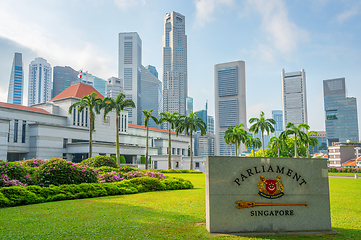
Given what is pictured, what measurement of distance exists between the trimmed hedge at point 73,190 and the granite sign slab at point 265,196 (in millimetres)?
8183

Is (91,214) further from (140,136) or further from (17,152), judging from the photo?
(140,136)

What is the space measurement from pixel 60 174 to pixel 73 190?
1874mm

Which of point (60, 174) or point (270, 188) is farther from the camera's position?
point (60, 174)

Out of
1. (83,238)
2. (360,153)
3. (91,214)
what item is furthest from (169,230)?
(360,153)

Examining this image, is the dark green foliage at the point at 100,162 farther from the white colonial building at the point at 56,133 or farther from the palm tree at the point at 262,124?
the palm tree at the point at 262,124

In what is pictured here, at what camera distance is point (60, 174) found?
1469 centimetres

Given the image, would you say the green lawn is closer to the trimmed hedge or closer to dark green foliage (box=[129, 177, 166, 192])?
the trimmed hedge

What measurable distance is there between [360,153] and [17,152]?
110m

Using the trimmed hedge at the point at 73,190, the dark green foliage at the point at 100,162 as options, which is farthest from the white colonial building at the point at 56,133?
the trimmed hedge at the point at 73,190

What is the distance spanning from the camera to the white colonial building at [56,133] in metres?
54.3

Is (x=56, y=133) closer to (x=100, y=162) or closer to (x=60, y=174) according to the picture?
(x=100, y=162)

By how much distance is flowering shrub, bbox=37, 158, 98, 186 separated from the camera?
14.4 meters

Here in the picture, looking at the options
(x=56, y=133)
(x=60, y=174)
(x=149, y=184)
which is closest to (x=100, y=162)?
(x=149, y=184)

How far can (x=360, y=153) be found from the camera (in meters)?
99.9
